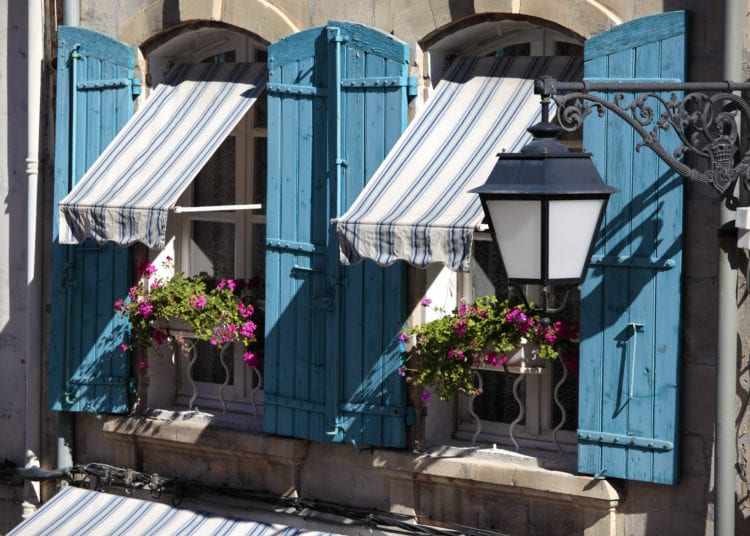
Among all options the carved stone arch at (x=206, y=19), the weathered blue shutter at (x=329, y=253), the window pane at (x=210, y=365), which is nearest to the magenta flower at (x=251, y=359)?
the weathered blue shutter at (x=329, y=253)

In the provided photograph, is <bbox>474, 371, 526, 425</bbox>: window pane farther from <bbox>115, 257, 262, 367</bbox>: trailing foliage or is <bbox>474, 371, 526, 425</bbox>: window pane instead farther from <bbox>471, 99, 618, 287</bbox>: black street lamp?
<bbox>471, 99, 618, 287</bbox>: black street lamp

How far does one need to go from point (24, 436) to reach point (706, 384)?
4881mm

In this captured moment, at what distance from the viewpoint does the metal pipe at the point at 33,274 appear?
34.0 feet

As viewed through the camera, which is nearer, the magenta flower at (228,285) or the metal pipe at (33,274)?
the magenta flower at (228,285)

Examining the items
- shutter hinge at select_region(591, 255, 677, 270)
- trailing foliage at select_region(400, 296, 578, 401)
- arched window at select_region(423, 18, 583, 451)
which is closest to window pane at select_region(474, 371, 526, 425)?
arched window at select_region(423, 18, 583, 451)

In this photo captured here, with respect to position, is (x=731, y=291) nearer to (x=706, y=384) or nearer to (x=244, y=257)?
(x=706, y=384)

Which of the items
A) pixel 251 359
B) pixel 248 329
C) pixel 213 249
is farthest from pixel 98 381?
pixel 248 329

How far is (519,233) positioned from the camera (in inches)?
247

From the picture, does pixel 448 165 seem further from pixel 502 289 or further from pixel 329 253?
pixel 329 253

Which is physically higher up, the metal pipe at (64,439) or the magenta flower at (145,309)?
the magenta flower at (145,309)

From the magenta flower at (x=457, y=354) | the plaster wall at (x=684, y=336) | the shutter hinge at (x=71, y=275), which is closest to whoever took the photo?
the plaster wall at (x=684, y=336)

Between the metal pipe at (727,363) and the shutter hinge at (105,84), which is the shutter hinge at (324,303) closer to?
the shutter hinge at (105,84)

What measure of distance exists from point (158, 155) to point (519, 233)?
12.1 ft

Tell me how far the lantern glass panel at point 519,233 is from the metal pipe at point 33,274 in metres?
4.87
